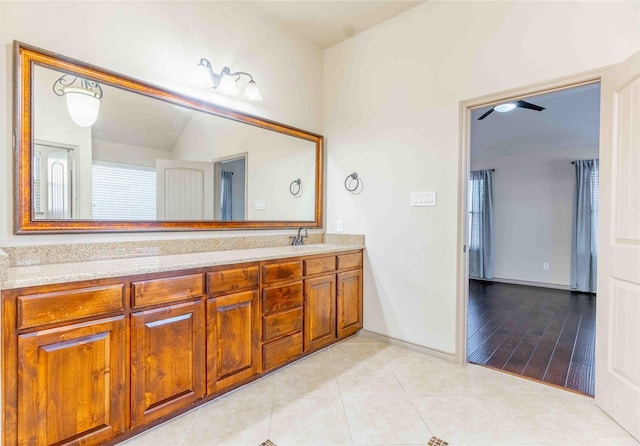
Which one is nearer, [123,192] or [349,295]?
[123,192]

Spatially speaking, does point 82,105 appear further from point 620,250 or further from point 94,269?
point 620,250

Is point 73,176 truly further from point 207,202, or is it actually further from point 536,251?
point 536,251

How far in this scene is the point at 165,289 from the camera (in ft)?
5.60

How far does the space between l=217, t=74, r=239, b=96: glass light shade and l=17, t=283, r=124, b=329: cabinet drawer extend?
164 centimetres

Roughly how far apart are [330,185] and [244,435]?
230 centimetres

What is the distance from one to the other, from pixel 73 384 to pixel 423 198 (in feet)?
8.29

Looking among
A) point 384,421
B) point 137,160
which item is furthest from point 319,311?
point 137,160

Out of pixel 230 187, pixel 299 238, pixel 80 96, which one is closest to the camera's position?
pixel 80 96

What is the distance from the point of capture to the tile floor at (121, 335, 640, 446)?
5.42 feet

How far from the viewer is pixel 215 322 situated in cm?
193

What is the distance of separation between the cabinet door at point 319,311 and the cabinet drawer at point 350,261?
0.14m

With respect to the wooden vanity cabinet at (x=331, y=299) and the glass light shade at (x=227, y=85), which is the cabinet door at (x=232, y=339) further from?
the glass light shade at (x=227, y=85)

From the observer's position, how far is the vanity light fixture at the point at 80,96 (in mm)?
1779

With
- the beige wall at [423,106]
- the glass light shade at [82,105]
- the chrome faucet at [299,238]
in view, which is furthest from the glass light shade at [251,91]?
the chrome faucet at [299,238]
